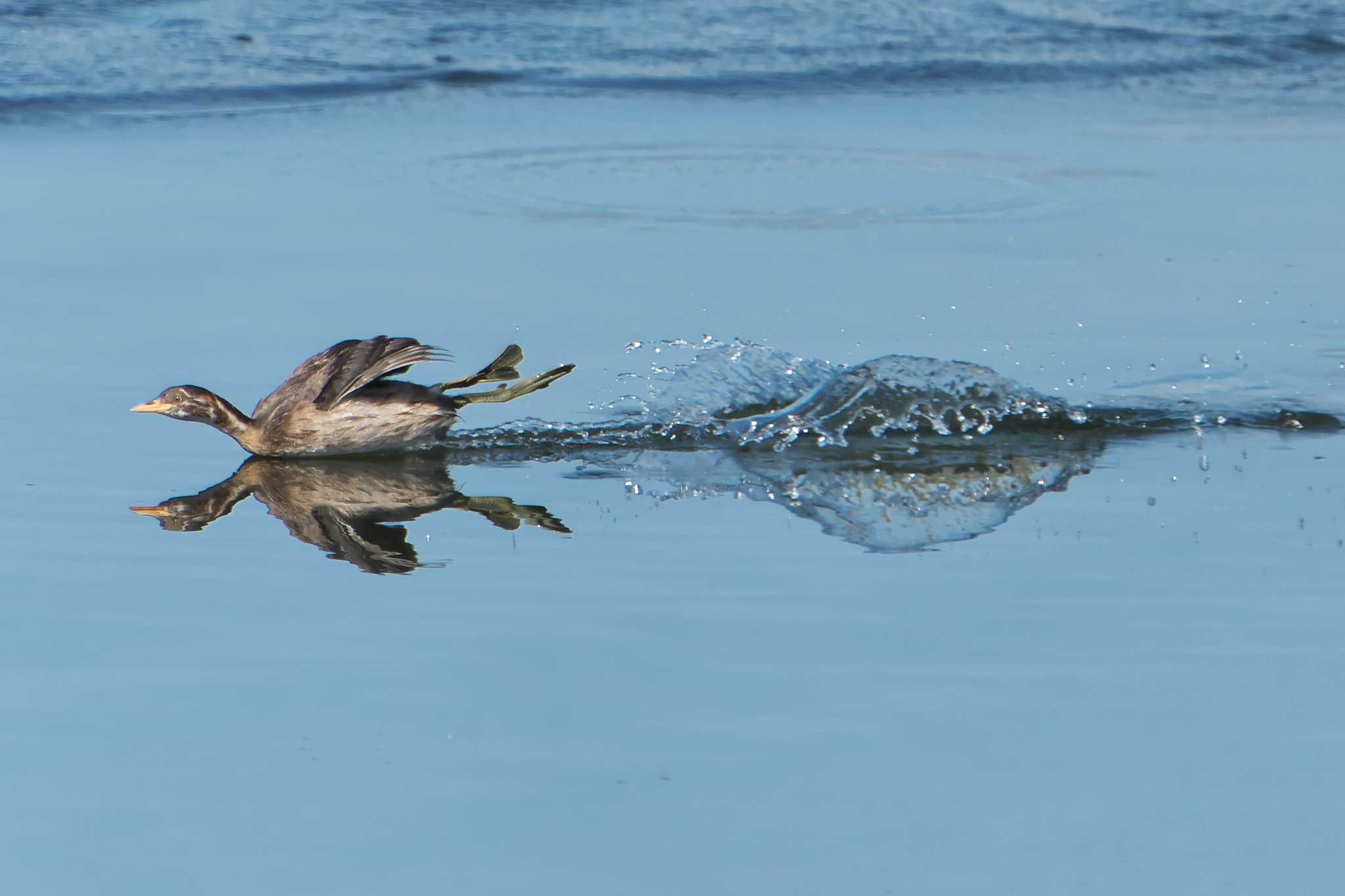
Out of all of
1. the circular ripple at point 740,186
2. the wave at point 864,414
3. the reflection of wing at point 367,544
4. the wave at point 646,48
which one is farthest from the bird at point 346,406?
the wave at point 646,48

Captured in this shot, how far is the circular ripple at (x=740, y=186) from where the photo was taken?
436 inches

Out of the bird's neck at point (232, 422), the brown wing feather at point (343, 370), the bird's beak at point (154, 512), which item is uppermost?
the brown wing feather at point (343, 370)

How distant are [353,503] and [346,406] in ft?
1.90

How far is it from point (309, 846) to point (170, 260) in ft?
19.8

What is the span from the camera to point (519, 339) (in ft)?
28.6

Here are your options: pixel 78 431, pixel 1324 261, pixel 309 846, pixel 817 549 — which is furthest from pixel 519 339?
pixel 309 846

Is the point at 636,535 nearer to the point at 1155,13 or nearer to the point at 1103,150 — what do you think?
the point at 1103,150

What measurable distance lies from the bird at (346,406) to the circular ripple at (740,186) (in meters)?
3.33

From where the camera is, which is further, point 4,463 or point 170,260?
point 170,260

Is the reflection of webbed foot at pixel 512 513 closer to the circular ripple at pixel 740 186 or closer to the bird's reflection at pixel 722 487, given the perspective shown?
the bird's reflection at pixel 722 487

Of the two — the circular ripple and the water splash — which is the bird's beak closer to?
the water splash

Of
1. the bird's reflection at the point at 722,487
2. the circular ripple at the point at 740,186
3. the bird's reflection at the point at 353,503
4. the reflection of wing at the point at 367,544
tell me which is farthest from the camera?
the circular ripple at the point at 740,186

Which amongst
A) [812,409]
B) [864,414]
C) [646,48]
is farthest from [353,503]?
[646,48]

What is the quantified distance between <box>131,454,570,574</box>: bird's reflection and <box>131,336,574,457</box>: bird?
10cm
